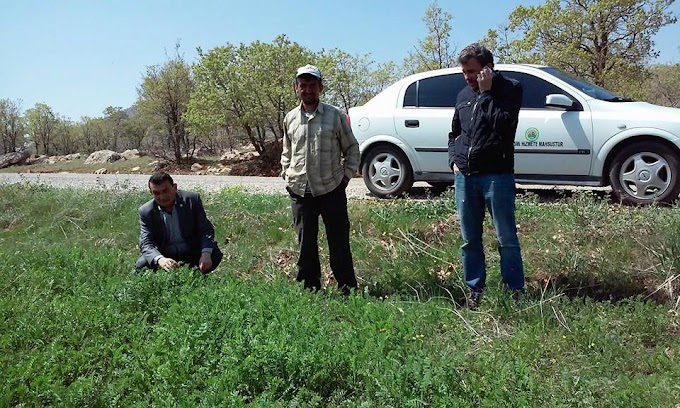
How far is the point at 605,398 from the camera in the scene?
2758 millimetres

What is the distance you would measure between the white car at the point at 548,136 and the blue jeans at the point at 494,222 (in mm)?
3085

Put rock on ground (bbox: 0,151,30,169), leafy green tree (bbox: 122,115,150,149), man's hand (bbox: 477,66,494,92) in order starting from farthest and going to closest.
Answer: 1. leafy green tree (bbox: 122,115,150,149)
2. rock on ground (bbox: 0,151,30,169)
3. man's hand (bbox: 477,66,494,92)

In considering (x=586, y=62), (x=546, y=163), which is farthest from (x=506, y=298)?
(x=586, y=62)

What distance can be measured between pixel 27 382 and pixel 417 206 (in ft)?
14.4

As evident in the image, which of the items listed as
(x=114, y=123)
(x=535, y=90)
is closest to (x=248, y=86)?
(x=535, y=90)

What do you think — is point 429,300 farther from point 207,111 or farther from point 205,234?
point 207,111

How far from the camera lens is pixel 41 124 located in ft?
164

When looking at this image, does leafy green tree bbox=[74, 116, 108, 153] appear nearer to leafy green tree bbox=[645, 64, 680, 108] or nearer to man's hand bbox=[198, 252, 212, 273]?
leafy green tree bbox=[645, 64, 680, 108]

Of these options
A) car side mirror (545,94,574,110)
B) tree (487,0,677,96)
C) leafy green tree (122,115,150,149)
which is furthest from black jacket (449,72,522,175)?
leafy green tree (122,115,150,149)

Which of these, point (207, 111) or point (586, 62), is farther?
point (207, 111)

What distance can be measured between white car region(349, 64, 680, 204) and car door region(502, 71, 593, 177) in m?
0.01

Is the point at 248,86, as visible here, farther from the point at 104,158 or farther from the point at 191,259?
the point at 191,259

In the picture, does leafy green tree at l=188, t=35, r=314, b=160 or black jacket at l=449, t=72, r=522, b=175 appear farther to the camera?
leafy green tree at l=188, t=35, r=314, b=160

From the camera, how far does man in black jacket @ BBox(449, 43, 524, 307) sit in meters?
3.94
